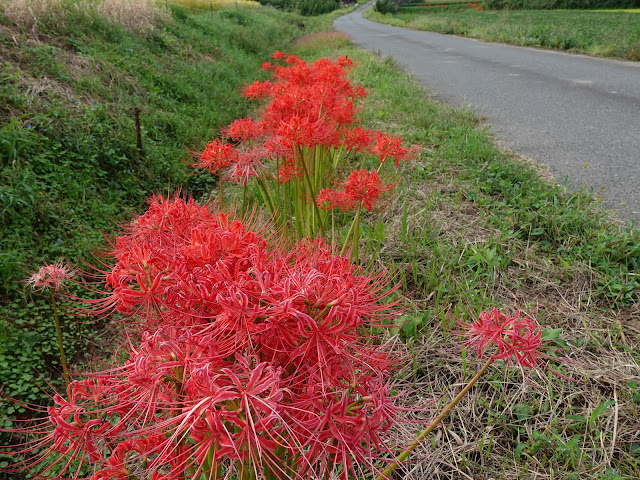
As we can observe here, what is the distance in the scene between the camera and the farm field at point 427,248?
1.82m

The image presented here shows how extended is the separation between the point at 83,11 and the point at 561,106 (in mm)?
7596

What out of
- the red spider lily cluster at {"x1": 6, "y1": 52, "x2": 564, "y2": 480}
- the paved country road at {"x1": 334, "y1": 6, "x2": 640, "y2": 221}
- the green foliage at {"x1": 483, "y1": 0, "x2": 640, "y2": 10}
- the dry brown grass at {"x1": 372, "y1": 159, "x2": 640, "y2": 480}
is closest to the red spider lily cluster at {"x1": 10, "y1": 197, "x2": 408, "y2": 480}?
the red spider lily cluster at {"x1": 6, "y1": 52, "x2": 564, "y2": 480}

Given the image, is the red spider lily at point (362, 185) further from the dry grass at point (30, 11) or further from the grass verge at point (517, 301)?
the dry grass at point (30, 11)

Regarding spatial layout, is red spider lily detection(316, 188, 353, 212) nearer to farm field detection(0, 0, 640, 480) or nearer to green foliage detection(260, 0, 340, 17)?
farm field detection(0, 0, 640, 480)

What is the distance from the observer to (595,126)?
5406mm

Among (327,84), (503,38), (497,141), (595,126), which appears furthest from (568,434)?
(503,38)

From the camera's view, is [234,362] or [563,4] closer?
[234,362]

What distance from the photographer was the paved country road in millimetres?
4094

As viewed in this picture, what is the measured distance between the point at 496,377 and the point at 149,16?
947 centimetres

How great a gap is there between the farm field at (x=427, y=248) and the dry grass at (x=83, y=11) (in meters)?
0.10

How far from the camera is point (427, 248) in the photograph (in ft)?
10.1

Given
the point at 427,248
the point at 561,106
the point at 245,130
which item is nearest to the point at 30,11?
the point at 245,130

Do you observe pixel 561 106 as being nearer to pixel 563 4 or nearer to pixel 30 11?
pixel 30 11

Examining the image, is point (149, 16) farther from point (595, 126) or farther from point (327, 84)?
point (595, 126)
